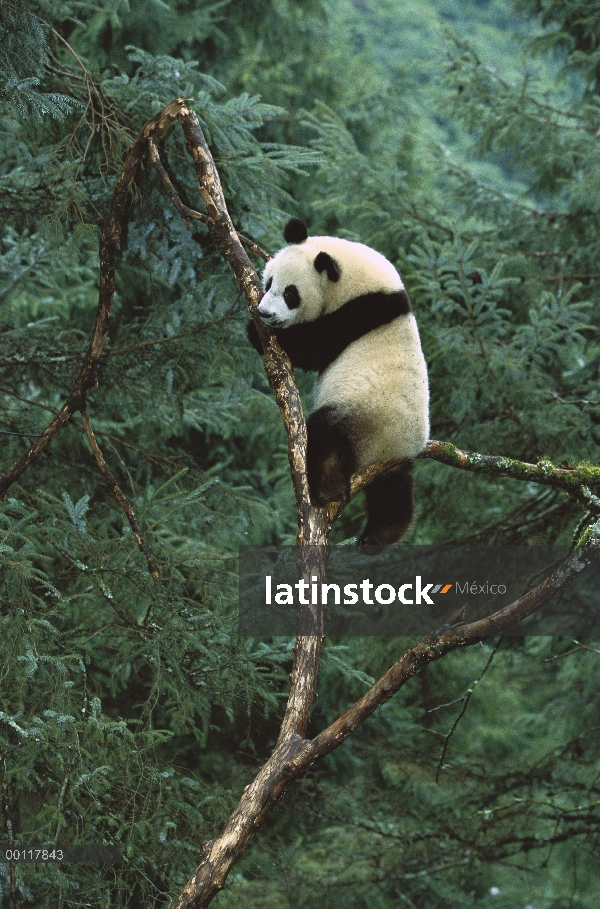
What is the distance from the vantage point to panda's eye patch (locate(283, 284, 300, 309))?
4312 mm

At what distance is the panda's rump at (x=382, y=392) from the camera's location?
413 centimetres

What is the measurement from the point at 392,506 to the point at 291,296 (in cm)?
124

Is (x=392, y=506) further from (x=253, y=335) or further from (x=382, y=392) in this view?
(x=253, y=335)

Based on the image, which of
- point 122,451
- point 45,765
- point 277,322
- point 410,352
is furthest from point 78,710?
point 122,451

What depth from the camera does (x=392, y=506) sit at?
465cm

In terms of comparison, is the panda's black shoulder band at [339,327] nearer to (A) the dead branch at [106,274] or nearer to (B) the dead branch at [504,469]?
(B) the dead branch at [504,469]

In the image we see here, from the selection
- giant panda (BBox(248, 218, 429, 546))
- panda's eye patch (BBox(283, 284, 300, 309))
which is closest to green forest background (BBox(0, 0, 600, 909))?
giant panda (BBox(248, 218, 429, 546))

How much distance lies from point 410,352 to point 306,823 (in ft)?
19.6

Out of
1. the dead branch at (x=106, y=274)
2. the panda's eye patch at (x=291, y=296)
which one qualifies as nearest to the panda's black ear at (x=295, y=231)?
the panda's eye patch at (x=291, y=296)

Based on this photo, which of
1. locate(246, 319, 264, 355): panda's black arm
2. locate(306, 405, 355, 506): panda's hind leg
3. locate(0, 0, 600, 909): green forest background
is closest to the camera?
locate(306, 405, 355, 506): panda's hind leg

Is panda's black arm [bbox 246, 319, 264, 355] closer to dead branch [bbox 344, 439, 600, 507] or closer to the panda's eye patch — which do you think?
the panda's eye patch

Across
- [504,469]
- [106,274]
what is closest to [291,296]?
[106,274]

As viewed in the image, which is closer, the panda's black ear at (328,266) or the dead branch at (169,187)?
the panda's black ear at (328,266)

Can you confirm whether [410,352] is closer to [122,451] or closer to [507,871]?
[122,451]
